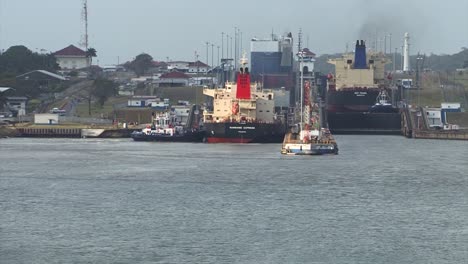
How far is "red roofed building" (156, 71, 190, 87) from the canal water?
55980 millimetres

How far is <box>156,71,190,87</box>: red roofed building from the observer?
354 feet

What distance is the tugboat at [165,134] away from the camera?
66.0 m

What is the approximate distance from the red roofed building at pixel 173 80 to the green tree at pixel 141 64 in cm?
2297

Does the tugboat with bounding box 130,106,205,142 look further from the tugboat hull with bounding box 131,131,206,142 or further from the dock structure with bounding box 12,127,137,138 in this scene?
the dock structure with bounding box 12,127,137,138

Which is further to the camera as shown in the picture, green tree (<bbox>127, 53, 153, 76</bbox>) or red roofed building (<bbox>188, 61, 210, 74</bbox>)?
green tree (<bbox>127, 53, 153, 76</bbox>)

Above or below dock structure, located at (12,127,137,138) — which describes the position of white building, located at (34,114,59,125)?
above

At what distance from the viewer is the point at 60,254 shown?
2536 centimetres

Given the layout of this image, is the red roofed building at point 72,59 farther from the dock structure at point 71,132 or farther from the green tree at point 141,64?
the dock structure at point 71,132

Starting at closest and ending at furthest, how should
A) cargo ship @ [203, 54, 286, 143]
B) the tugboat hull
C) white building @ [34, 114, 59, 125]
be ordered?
1. cargo ship @ [203, 54, 286, 143]
2. the tugboat hull
3. white building @ [34, 114, 59, 125]

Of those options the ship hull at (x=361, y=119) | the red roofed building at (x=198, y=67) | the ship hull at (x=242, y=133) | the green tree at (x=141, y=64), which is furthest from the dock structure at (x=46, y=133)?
the green tree at (x=141, y=64)

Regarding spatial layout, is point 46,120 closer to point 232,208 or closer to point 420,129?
point 420,129

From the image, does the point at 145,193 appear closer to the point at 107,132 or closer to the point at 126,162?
the point at 126,162

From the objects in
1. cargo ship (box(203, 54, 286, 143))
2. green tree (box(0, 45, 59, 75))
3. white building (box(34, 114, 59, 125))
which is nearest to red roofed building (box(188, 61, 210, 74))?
green tree (box(0, 45, 59, 75))

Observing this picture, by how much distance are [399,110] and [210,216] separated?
48.4 meters
